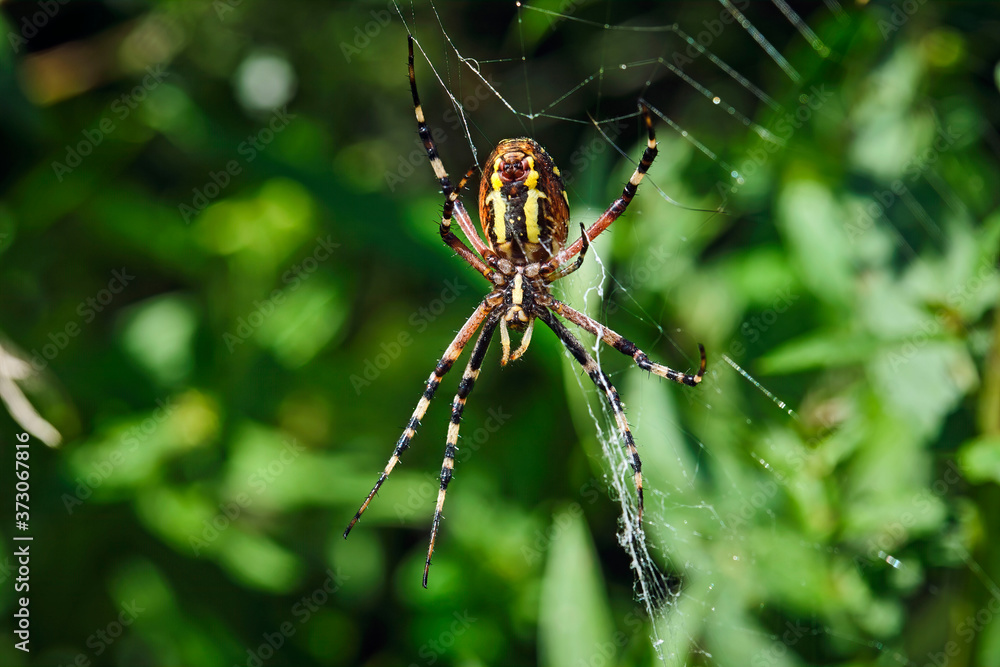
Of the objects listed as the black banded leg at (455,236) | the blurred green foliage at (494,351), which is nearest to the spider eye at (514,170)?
the black banded leg at (455,236)

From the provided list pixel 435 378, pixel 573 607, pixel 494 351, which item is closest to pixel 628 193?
pixel 494 351

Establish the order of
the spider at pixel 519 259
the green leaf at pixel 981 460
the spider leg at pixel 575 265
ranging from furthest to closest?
1. the spider at pixel 519 259
2. the spider leg at pixel 575 265
3. the green leaf at pixel 981 460

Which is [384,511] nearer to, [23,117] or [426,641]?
[426,641]

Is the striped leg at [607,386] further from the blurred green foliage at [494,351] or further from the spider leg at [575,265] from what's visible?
the spider leg at [575,265]

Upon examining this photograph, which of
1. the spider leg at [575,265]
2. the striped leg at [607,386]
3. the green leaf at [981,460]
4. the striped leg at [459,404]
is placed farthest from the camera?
the striped leg at [459,404]

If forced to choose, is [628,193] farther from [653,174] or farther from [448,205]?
[653,174]

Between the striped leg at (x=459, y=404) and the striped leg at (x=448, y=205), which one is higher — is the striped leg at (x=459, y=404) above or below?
below
